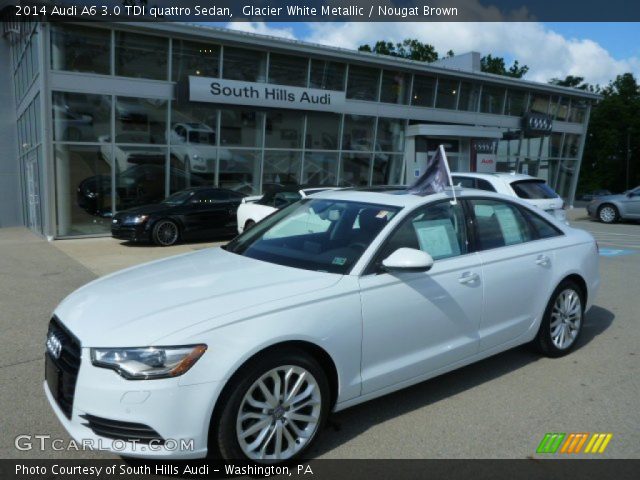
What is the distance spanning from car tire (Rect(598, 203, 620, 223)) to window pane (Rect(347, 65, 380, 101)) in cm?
909

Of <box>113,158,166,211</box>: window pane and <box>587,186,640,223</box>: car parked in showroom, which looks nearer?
<box>113,158,166,211</box>: window pane

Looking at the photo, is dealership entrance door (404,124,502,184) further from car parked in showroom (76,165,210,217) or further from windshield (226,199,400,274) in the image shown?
windshield (226,199,400,274)

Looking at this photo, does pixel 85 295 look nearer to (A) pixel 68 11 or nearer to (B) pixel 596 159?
(A) pixel 68 11

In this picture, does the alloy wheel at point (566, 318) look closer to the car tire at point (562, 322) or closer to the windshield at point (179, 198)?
the car tire at point (562, 322)

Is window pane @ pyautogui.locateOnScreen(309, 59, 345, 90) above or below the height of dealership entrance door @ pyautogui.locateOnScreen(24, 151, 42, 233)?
above

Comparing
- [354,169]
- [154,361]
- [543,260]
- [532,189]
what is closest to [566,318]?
[543,260]

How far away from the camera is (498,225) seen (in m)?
4.55

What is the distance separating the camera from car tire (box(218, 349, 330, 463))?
9.38 feet

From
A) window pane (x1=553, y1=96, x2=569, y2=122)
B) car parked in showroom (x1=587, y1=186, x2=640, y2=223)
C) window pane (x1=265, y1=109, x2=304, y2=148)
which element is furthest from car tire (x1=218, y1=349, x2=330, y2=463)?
window pane (x1=553, y1=96, x2=569, y2=122)

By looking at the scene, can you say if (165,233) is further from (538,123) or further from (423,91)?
(538,123)

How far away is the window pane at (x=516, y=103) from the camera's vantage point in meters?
24.6

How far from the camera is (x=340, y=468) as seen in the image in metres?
3.12

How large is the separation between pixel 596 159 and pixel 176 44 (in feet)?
179

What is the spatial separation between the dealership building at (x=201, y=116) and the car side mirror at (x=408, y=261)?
1305 centimetres
